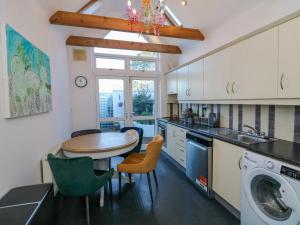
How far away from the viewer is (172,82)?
4383mm

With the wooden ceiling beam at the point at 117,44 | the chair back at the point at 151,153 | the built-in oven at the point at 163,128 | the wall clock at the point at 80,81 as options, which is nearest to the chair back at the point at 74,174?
the chair back at the point at 151,153

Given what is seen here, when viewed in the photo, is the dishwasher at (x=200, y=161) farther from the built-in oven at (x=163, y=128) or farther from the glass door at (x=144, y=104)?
the glass door at (x=144, y=104)

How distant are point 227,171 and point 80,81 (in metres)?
3.54

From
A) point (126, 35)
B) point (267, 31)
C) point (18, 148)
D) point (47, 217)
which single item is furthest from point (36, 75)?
point (126, 35)

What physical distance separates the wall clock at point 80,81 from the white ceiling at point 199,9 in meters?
1.47

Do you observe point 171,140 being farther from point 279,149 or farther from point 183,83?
point 279,149

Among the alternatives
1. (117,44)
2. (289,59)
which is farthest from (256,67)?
(117,44)

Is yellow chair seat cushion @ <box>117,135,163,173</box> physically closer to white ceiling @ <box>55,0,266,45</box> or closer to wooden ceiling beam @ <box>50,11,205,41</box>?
wooden ceiling beam @ <box>50,11,205,41</box>

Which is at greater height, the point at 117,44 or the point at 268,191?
the point at 117,44

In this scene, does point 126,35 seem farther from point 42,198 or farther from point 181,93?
point 42,198

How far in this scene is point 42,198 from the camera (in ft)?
4.33

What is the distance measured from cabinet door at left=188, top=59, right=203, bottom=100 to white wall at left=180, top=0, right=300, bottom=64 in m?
0.52

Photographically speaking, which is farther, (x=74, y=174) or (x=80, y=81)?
(x=80, y=81)

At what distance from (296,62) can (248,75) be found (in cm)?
55
